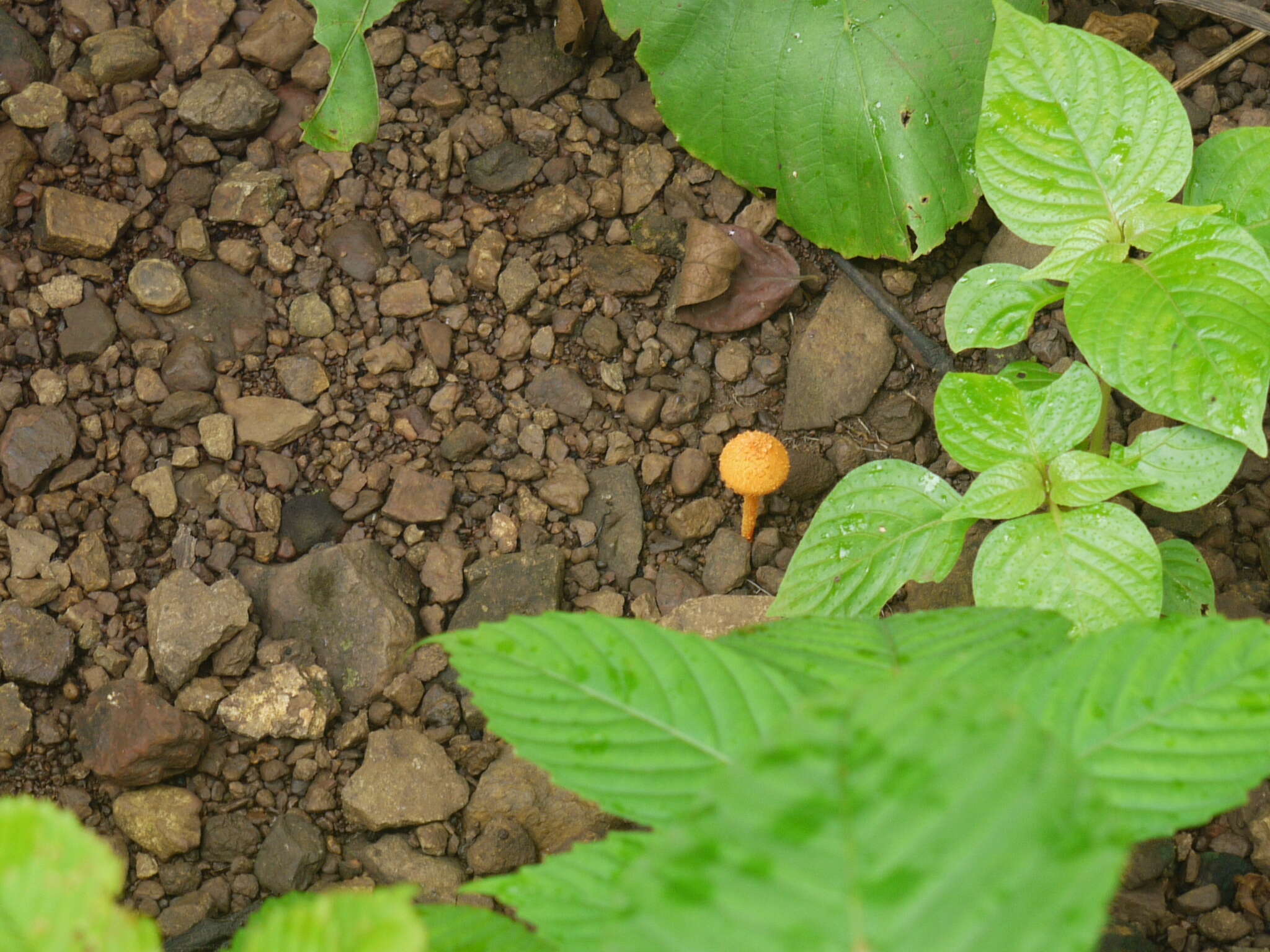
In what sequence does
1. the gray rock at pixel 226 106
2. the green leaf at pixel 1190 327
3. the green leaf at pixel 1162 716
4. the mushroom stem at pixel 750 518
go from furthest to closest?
the gray rock at pixel 226 106 < the mushroom stem at pixel 750 518 < the green leaf at pixel 1190 327 < the green leaf at pixel 1162 716

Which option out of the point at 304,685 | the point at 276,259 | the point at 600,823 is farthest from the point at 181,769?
the point at 276,259

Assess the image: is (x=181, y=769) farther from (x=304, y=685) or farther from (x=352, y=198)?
(x=352, y=198)

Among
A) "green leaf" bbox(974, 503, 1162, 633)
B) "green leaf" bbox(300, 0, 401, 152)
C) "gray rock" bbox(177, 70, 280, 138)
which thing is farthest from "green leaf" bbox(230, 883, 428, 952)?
"gray rock" bbox(177, 70, 280, 138)

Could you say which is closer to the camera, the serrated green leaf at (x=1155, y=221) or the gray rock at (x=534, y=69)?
the serrated green leaf at (x=1155, y=221)

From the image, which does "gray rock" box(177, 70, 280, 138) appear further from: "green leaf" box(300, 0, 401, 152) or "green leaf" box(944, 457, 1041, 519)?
"green leaf" box(944, 457, 1041, 519)

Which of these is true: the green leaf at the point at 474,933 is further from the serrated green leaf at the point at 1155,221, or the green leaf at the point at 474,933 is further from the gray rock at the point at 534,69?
the gray rock at the point at 534,69

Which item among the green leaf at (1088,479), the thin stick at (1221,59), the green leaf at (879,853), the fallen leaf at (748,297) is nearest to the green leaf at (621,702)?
the green leaf at (879,853)

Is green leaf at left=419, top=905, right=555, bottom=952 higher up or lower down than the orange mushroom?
higher up
